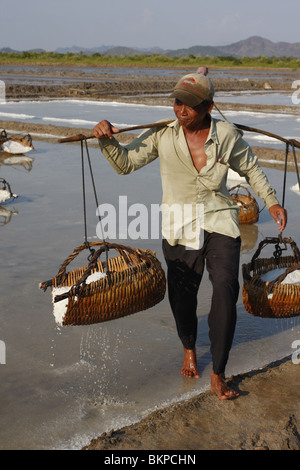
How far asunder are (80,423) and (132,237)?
3.11 meters

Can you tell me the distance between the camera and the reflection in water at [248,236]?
5.78 m

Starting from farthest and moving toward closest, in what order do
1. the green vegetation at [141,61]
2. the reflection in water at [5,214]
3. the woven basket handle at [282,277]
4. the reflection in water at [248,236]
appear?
the green vegetation at [141,61], the reflection in water at [5,214], the reflection in water at [248,236], the woven basket handle at [282,277]

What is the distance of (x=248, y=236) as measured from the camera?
20.2 ft

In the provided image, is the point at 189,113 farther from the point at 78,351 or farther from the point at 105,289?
the point at 78,351

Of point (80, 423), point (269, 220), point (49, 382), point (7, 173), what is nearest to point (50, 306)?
point (49, 382)

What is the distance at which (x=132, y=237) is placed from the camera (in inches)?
229

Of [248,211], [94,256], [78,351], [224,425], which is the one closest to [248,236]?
[248,211]

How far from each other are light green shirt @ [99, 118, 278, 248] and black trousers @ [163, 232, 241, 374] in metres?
0.06

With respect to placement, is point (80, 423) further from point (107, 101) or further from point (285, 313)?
point (107, 101)

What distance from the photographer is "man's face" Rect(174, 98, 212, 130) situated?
9.72ft

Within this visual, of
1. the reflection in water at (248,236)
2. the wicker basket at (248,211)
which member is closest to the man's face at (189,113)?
the reflection in water at (248,236)

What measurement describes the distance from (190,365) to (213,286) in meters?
0.55

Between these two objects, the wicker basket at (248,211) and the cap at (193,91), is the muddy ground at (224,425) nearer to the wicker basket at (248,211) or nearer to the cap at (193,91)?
the cap at (193,91)
